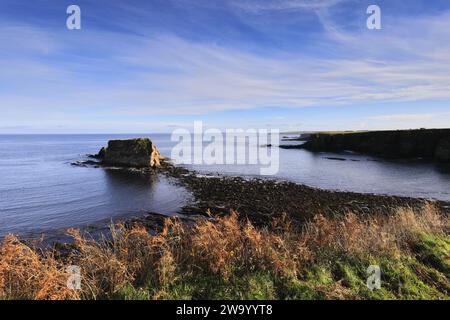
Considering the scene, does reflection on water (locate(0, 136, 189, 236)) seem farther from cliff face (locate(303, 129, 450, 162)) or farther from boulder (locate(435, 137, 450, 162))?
cliff face (locate(303, 129, 450, 162))

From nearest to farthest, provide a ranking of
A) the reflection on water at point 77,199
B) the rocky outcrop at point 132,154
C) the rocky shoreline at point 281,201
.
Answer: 1. the reflection on water at point 77,199
2. the rocky shoreline at point 281,201
3. the rocky outcrop at point 132,154

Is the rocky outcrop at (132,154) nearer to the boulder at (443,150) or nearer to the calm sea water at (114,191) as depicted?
the calm sea water at (114,191)

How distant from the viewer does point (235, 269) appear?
320 inches

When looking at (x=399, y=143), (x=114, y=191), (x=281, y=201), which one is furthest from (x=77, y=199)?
(x=399, y=143)

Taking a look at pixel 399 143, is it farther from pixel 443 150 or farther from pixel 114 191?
pixel 114 191

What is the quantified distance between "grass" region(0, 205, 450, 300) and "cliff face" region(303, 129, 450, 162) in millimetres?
65341

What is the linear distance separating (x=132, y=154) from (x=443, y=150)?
61751 mm

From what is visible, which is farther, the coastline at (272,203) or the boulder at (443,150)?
the boulder at (443,150)

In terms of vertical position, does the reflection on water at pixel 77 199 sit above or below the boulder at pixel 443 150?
below

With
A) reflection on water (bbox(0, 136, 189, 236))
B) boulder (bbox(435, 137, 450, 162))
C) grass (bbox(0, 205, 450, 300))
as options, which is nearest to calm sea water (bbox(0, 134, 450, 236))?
reflection on water (bbox(0, 136, 189, 236))

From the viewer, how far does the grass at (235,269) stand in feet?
22.9

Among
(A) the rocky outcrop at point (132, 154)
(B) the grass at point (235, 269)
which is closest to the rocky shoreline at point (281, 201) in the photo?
(B) the grass at point (235, 269)
